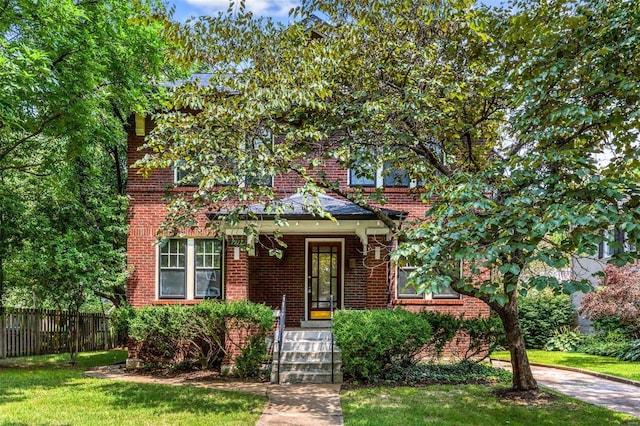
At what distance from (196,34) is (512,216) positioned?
5.60 metres

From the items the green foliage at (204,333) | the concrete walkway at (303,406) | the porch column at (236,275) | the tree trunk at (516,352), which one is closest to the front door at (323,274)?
the porch column at (236,275)

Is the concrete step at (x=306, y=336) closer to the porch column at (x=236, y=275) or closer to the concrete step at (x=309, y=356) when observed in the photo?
the concrete step at (x=309, y=356)

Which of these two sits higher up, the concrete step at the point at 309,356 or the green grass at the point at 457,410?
the concrete step at the point at 309,356

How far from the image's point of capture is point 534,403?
8.12 metres

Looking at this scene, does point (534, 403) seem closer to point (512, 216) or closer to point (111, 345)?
point (512, 216)

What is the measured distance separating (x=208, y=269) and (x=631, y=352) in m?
11.9

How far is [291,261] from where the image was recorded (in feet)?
45.0

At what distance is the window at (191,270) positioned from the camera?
12797 millimetres

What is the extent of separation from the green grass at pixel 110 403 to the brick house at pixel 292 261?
10.3ft

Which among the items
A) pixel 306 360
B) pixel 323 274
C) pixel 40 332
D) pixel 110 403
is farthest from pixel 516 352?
pixel 40 332

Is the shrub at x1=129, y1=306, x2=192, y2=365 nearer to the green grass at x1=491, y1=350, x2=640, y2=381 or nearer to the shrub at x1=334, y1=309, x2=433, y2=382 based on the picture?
the shrub at x1=334, y1=309, x2=433, y2=382

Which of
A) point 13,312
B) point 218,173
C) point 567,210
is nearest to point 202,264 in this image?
point 13,312

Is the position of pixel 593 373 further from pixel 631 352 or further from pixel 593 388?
pixel 631 352

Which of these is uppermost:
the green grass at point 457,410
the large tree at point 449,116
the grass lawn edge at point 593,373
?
the large tree at point 449,116
